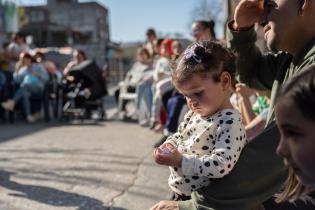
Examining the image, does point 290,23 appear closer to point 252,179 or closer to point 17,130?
point 252,179

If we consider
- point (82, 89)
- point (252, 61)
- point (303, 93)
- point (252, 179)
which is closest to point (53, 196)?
point (252, 61)

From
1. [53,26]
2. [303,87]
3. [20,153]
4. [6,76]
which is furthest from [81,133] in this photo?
[53,26]

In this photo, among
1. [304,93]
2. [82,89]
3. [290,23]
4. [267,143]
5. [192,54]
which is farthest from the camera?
[82,89]

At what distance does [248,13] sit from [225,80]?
339mm

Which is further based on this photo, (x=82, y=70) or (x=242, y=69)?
(x=82, y=70)

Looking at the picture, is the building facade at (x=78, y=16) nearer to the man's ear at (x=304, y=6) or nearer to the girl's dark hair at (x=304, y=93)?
the man's ear at (x=304, y=6)

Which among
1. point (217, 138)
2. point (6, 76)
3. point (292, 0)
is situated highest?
point (292, 0)

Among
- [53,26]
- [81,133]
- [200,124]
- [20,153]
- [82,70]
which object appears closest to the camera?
[200,124]

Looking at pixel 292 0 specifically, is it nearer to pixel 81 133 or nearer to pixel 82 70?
pixel 81 133

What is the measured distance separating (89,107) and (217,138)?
9.00 metres

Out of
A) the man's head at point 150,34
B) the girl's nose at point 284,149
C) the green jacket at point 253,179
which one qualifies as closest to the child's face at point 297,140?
the girl's nose at point 284,149

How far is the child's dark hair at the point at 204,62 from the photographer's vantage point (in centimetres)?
204

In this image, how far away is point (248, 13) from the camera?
221cm

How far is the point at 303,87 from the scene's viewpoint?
4.22 feet
